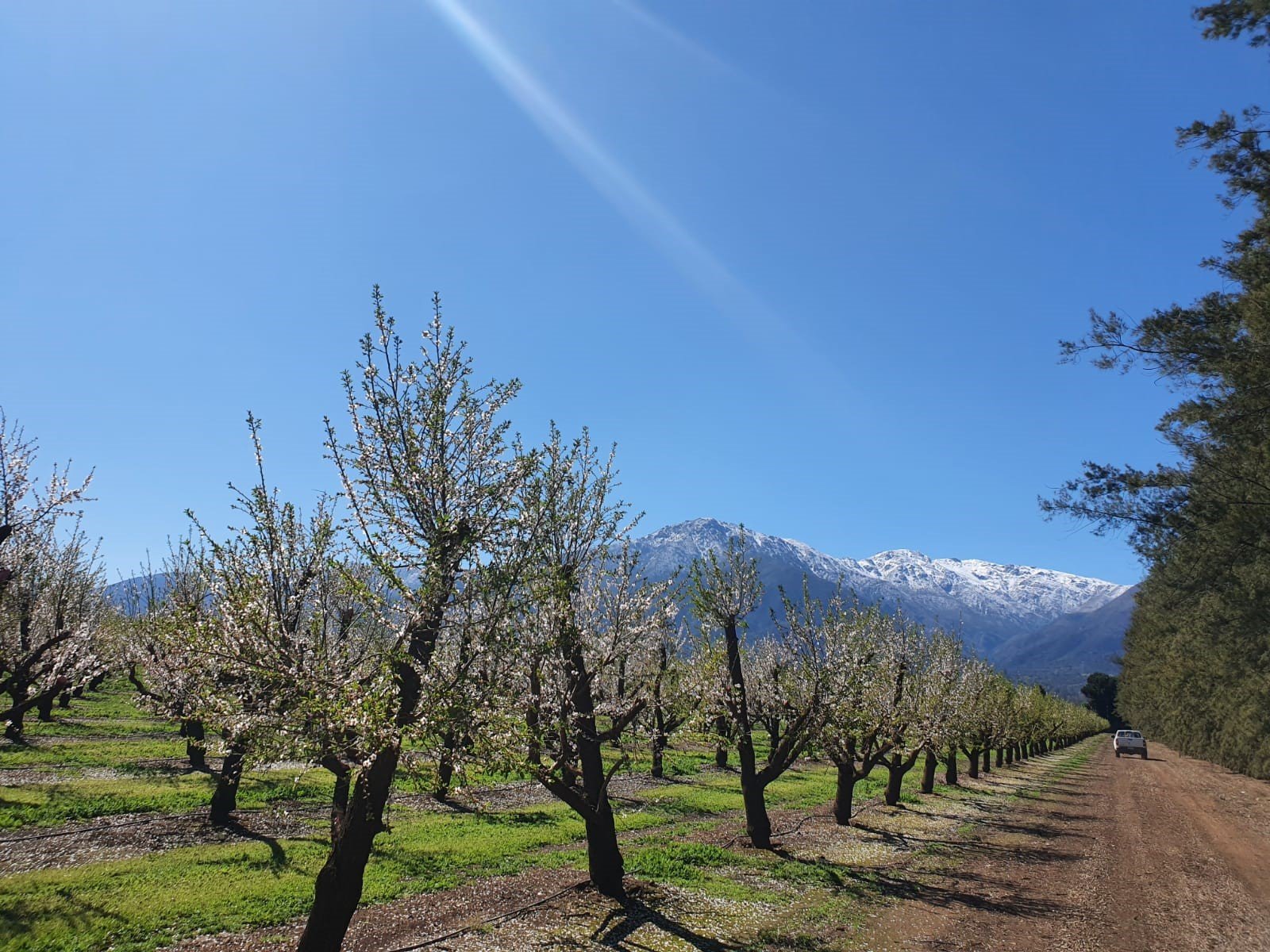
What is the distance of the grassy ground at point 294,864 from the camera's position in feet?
45.3

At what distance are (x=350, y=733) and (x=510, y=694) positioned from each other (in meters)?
2.86

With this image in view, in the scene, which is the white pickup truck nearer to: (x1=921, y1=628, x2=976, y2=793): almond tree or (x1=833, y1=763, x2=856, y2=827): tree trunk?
(x1=921, y1=628, x2=976, y2=793): almond tree

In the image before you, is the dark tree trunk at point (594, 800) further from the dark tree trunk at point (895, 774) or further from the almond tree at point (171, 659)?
the dark tree trunk at point (895, 774)

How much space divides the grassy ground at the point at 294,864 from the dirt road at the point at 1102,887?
2635 mm

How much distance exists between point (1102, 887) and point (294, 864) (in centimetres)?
2459

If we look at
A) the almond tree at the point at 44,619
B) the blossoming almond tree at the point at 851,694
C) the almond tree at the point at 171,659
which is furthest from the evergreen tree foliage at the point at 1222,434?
the almond tree at the point at 44,619

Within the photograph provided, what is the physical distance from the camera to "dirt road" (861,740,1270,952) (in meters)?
15.9

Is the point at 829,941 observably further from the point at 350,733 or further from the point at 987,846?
the point at 987,846


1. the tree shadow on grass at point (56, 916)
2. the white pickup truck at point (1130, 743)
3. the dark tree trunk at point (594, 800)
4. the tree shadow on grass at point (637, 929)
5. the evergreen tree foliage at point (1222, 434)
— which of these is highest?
the evergreen tree foliage at point (1222, 434)

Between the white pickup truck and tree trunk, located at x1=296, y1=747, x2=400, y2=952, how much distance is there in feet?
328

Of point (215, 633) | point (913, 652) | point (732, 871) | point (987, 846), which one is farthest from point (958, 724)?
point (215, 633)

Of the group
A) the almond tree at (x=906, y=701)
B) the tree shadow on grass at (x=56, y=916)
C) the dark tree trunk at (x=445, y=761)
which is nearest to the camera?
the dark tree trunk at (x=445, y=761)

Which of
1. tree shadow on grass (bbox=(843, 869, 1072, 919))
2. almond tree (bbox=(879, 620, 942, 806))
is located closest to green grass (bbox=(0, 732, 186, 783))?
Answer: tree shadow on grass (bbox=(843, 869, 1072, 919))

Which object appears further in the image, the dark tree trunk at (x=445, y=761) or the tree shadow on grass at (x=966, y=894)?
the tree shadow on grass at (x=966, y=894)
